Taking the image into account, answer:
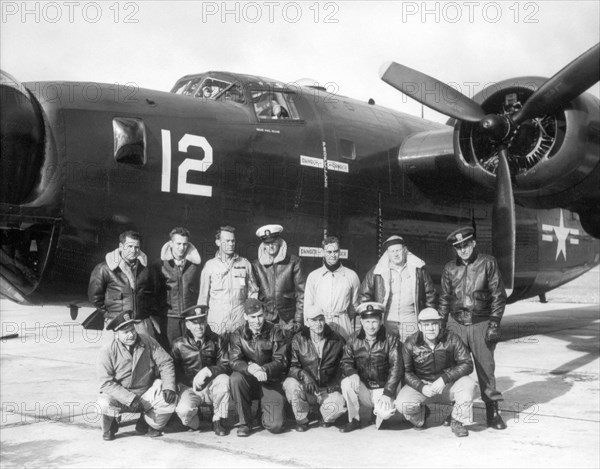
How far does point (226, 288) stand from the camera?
300 inches

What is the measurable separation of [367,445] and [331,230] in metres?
3.85

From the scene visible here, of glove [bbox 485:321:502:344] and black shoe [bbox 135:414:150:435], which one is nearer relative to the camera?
black shoe [bbox 135:414:150:435]

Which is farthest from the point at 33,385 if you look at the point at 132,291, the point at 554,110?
the point at 554,110

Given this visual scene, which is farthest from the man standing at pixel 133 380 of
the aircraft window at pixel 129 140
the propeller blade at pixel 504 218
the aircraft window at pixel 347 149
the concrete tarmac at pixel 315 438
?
the propeller blade at pixel 504 218

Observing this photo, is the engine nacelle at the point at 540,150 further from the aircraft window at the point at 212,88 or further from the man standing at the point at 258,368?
the man standing at the point at 258,368

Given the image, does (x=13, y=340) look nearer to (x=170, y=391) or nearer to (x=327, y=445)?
(x=170, y=391)

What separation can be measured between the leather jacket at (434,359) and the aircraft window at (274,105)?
3852 millimetres

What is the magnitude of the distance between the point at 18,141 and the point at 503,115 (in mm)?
6189

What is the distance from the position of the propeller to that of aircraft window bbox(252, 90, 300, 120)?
71.8 inches

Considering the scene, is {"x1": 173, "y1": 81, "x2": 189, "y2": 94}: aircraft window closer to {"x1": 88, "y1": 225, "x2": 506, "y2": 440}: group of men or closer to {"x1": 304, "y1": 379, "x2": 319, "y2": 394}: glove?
{"x1": 88, "y1": 225, "x2": 506, "y2": 440}: group of men

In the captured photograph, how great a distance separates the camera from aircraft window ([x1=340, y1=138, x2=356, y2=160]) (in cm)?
992

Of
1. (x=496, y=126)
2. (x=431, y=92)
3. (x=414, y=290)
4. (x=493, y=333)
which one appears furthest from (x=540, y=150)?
(x=493, y=333)

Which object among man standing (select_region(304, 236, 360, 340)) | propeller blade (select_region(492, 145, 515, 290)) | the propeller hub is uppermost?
the propeller hub

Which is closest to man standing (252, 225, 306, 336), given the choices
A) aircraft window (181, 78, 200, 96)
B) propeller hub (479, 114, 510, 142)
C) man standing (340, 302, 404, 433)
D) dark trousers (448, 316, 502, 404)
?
man standing (340, 302, 404, 433)
